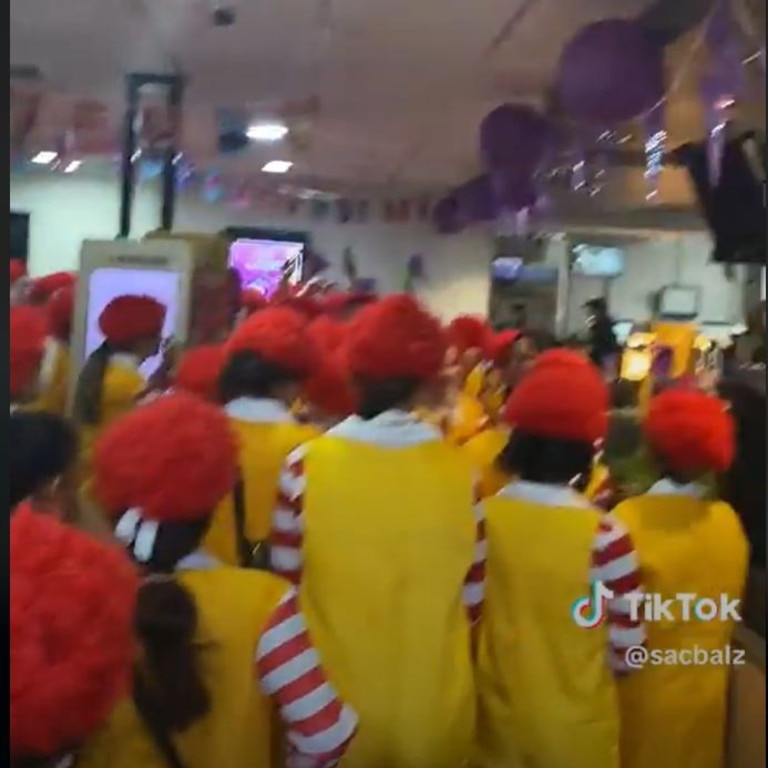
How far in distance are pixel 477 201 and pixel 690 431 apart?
0.47 meters

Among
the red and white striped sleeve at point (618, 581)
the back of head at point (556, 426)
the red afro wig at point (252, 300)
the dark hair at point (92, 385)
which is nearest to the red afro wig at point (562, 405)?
the back of head at point (556, 426)

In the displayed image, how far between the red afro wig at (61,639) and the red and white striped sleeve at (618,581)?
52 cm

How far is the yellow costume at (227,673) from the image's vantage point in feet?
3.41

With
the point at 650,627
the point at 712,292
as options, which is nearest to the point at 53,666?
the point at 650,627

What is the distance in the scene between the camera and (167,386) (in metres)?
1.38

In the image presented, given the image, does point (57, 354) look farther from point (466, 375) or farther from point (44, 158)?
point (466, 375)

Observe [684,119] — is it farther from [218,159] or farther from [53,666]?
[53,666]

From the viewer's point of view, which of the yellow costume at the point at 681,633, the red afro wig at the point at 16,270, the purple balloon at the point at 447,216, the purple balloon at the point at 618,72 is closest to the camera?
the red afro wig at the point at 16,270

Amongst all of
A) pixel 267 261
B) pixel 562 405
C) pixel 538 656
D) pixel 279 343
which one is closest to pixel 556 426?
pixel 562 405

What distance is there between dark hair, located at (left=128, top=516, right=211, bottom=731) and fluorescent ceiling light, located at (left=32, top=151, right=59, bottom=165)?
41 cm

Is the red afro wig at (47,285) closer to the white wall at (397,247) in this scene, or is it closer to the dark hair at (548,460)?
the white wall at (397,247)

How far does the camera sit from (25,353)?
3.38ft

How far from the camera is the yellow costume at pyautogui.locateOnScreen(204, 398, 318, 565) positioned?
1220mm

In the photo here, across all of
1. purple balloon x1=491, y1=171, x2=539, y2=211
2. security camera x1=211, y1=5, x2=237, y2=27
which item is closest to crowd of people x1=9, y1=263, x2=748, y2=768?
purple balloon x1=491, y1=171, x2=539, y2=211
